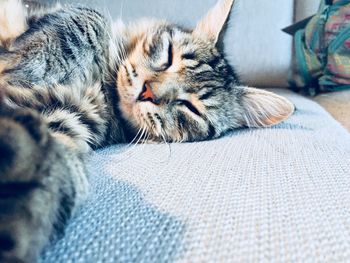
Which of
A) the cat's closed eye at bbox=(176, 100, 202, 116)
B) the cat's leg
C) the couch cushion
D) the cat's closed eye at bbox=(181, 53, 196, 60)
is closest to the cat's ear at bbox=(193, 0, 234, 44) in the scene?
the cat's closed eye at bbox=(181, 53, 196, 60)

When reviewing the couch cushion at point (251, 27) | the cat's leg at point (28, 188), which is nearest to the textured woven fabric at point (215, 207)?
the cat's leg at point (28, 188)

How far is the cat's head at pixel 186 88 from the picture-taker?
1053mm

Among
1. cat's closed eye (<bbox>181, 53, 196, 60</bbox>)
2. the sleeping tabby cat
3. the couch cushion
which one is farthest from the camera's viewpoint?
the couch cushion

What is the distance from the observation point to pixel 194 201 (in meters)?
0.59

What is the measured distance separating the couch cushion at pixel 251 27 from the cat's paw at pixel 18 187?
1600 mm

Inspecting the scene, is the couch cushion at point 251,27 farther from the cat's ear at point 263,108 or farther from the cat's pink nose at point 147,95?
the cat's pink nose at point 147,95

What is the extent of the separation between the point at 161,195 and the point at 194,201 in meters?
0.06

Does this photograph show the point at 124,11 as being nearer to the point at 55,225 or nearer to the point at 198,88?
the point at 198,88

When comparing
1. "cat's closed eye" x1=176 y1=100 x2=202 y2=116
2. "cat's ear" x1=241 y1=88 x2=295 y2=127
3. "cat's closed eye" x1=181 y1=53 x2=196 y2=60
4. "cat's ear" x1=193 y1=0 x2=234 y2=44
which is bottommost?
"cat's ear" x1=241 y1=88 x2=295 y2=127

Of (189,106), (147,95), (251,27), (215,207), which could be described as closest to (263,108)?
(189,106)

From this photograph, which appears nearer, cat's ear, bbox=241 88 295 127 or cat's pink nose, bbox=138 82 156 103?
cat's pink nose, bbox=138 82 156 103

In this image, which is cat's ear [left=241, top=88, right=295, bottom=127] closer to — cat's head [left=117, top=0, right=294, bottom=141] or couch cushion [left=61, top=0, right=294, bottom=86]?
cat's head [left=117, top=0, right=294, bottom=141]

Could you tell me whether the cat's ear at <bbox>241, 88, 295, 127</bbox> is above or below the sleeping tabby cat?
below

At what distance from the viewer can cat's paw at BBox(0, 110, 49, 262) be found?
36cm
